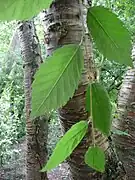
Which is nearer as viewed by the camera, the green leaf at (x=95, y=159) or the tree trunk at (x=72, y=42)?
the green leaf at (x=95, y=159)

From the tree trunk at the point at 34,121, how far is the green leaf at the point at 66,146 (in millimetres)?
1243

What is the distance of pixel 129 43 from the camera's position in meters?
0.21

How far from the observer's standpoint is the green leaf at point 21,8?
18cm

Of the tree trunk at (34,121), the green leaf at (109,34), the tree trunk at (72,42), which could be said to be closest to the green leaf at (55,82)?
the green leaf at (109,34)

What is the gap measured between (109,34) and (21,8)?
2.4 inches

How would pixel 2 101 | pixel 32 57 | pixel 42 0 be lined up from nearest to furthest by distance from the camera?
pixel 42 0 < pixel 32 57 < pixel 2 101

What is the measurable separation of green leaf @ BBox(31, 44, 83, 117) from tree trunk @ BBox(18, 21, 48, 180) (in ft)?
4.14

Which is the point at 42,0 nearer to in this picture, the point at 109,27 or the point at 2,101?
the point at 109,27

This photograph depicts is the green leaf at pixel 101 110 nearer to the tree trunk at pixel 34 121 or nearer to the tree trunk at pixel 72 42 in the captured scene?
the tree trunk at pixel 72 42

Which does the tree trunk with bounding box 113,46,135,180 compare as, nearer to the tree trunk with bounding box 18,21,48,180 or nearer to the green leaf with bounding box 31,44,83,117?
the green leaf with bounding box 31,44,83,117

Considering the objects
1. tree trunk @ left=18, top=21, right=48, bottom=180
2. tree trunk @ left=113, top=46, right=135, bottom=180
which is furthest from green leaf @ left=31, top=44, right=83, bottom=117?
tree trunk @ left=18, top=21, right=48, bottom=180

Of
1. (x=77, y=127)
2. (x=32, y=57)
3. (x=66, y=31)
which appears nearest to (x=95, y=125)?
(x=77, y=127)

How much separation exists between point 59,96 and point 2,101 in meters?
3.85

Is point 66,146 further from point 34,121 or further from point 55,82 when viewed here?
point 34,121
